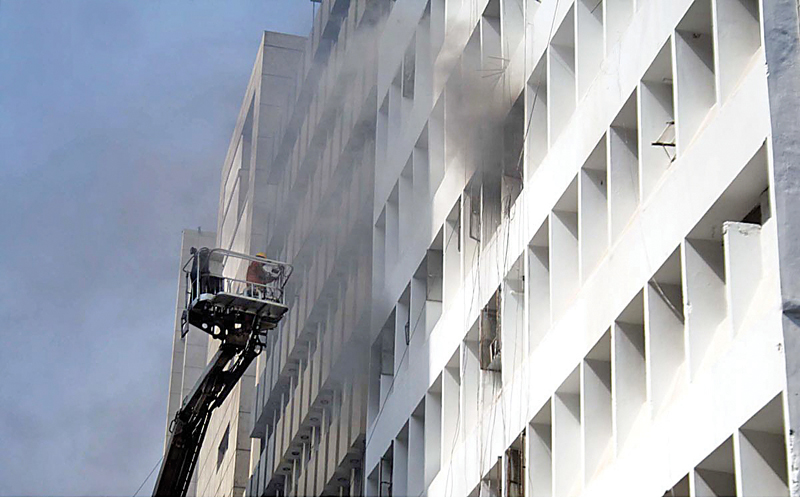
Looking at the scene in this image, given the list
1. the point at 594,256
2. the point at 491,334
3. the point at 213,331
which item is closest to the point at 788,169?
the point at 594,256

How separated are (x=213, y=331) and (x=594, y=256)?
10280 mm

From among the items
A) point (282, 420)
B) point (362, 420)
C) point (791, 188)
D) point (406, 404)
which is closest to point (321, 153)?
point (282, 420)

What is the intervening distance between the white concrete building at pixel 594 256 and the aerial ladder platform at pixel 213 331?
4573mm

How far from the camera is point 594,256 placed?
94.8 ft

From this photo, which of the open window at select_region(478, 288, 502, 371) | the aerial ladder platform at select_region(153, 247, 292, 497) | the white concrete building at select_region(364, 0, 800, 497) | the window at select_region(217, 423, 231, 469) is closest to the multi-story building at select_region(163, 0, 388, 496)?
the window at select_region(217, 423, 231, 469)

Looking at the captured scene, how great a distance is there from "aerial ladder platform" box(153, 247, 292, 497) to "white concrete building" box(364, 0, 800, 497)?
457 cm

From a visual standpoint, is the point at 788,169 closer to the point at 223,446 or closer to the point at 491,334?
the point at 491,334

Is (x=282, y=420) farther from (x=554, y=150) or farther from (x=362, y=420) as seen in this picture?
(x=554, y=150)

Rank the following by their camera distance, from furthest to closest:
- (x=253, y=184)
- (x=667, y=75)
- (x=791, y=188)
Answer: (x=253, y=184) < (x=667, y=75) < (x=791, y=188)

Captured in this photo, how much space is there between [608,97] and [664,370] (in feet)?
18.7

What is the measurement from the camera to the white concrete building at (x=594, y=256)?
72.8 ft

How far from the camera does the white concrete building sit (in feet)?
72.8

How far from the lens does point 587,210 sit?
29.2 meters

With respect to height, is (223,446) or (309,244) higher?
(309,244)
